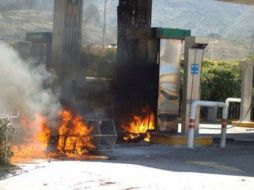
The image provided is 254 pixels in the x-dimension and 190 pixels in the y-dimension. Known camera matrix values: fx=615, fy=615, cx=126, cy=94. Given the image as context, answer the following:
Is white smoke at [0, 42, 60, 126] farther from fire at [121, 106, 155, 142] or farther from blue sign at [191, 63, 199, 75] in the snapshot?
blue sign at [191, 63, 199, 75]

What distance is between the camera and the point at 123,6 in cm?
1761

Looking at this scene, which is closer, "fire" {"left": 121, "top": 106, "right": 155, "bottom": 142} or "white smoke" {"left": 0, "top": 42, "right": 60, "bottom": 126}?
"white smoke" {"left": 0, "top": 42, "right": 60, "bottom": 126}

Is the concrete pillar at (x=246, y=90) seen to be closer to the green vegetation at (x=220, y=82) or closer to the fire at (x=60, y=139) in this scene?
the green vegetation at (x=220, y=82)

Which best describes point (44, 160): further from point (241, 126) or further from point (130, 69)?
point (241, 126)

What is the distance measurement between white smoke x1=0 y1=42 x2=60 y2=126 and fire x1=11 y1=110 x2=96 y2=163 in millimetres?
253

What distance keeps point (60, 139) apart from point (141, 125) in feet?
13.9

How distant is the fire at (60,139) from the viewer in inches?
485

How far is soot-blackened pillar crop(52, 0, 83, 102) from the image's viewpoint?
1516 cm

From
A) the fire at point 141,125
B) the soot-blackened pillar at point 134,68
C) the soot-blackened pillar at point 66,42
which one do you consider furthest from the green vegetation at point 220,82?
the soot-blackened pillar at point 66,42

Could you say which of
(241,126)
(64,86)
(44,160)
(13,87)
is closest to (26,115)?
(13,87)

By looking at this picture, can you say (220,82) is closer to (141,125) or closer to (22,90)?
(141,125)

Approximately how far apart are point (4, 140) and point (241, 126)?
14.9 metres

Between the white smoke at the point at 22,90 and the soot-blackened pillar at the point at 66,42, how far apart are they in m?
0.91

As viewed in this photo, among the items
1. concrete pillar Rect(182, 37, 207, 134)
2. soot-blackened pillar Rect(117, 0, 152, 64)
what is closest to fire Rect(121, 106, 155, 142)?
concrete pillar Rect(182, 37, 207, 134)
